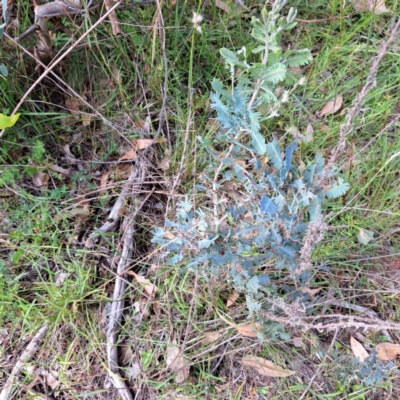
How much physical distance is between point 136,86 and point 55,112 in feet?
1.42

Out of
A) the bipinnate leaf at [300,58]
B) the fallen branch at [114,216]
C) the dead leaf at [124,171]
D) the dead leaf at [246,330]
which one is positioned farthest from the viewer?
the dead leaf at [124,171]

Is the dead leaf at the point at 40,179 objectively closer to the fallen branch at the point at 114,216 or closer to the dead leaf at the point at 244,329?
the fallen branch at the point at 114,216

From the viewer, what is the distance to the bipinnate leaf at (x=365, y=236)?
160 cm

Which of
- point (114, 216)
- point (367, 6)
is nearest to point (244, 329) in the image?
point (114, 216)

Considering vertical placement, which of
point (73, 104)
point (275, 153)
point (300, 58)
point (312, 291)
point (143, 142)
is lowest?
point (312, 291)

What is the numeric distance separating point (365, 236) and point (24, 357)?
153 cm

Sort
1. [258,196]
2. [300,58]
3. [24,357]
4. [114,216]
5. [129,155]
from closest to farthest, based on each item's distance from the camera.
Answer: [300,58], [258,196], [24,357], [114,216], [129,155]

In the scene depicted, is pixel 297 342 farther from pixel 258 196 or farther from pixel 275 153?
pixel 275 153

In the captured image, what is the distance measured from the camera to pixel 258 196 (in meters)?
1.25

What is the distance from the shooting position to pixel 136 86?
2010 mm

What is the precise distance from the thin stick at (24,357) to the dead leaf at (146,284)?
0.44 meters

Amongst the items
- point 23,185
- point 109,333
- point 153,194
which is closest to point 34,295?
point 109,333

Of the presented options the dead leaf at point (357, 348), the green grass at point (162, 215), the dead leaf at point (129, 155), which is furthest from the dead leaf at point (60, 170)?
the dead leaf at point (357, 348)

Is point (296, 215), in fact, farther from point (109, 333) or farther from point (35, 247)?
point (35, 247)
